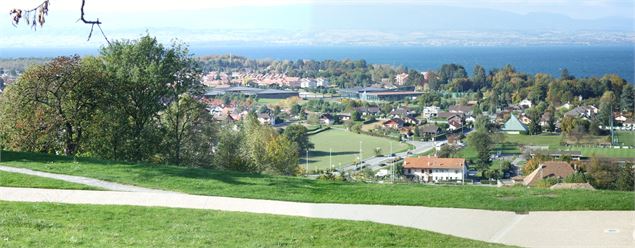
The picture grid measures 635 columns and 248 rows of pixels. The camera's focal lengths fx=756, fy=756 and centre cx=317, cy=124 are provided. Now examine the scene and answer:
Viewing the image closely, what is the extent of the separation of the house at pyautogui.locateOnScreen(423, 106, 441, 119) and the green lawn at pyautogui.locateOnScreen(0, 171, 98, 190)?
117ft

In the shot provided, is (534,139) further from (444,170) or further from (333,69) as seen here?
(333,69)

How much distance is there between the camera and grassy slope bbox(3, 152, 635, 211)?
8398mm

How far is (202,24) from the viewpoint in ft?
50.9

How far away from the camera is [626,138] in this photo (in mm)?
28578

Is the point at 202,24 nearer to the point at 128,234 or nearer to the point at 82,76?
the point at 82,76

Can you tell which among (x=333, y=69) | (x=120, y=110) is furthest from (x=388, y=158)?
(x=333, y=69)

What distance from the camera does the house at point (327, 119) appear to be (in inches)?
1623

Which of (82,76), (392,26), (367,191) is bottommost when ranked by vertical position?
(367,191)

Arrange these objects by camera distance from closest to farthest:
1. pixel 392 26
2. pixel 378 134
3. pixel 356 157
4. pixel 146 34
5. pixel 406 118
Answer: pixel 392 26
pixel 146 34
pixel 356 157
pixel 378 134
pixel 406 118

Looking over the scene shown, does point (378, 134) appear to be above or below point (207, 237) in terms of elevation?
below

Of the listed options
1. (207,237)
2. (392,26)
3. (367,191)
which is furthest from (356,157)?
(207,237)

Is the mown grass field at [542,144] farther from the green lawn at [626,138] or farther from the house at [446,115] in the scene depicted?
the house at [446,115]

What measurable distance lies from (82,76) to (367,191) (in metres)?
6.89

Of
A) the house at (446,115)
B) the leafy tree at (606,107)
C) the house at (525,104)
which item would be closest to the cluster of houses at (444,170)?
the leafy tree at (606,107)
